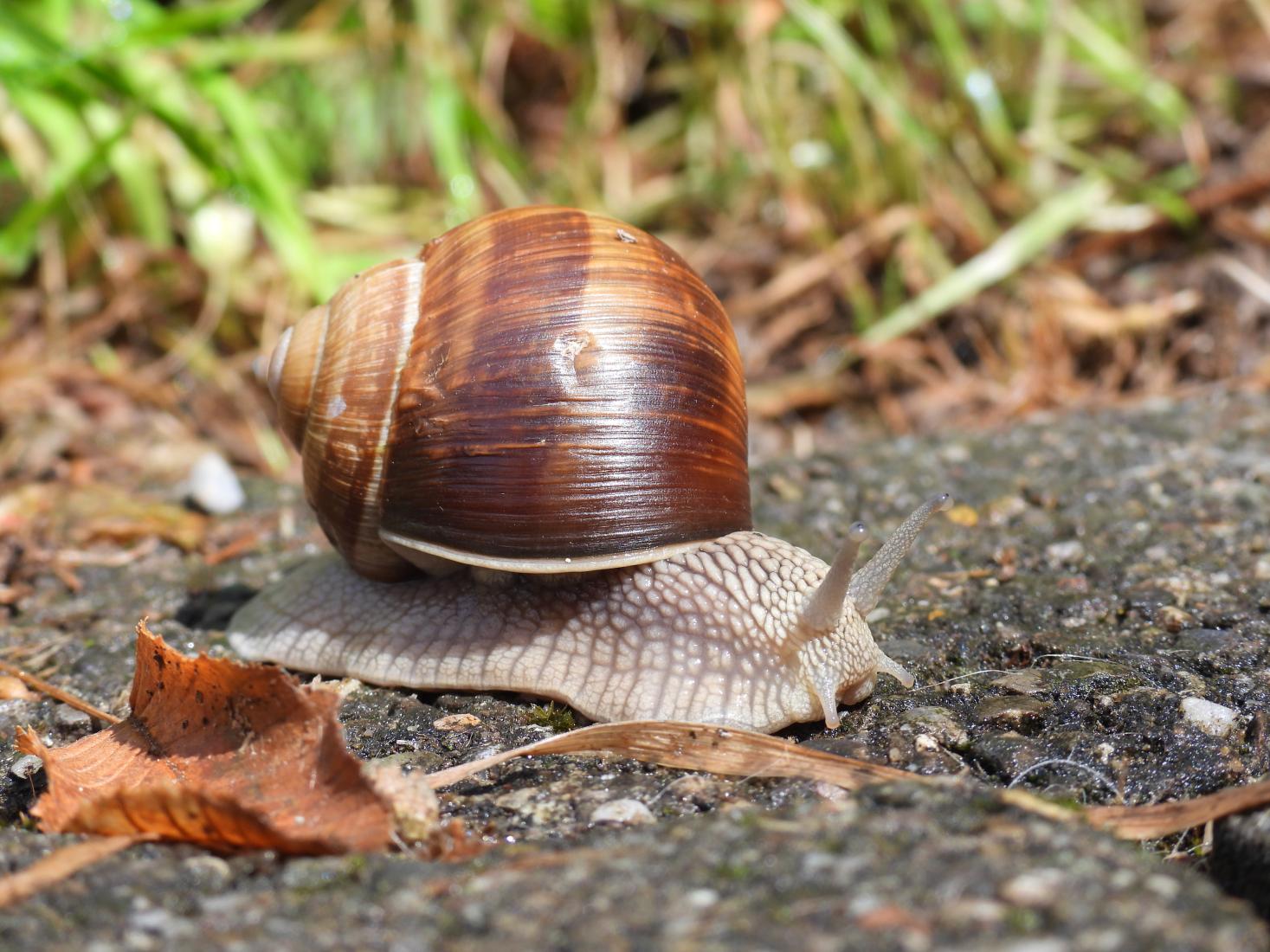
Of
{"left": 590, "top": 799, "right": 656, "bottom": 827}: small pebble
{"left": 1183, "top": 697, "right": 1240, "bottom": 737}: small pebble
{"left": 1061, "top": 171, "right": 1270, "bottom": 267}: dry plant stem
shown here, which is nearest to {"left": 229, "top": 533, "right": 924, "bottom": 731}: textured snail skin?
{"left": 590, "top": 799, "right": 656, "bottom": 827}: small pebble

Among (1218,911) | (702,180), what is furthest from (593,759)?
(702,180)

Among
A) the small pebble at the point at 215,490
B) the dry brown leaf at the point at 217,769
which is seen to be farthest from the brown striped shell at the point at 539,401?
the small pebble at the point at 215,490

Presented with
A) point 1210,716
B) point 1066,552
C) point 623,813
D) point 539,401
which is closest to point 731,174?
point 1066,552

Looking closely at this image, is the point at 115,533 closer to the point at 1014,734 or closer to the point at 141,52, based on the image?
the point at 141,52

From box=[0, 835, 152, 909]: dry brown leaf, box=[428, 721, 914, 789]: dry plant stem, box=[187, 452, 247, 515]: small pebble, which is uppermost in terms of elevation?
box=[187, 452, 247, 515]: small pebble

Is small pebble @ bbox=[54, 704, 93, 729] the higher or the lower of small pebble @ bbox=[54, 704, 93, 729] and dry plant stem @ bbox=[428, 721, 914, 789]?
the lower

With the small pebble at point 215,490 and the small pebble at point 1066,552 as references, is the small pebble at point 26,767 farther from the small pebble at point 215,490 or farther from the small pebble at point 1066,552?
the small pebble at point 1066,552

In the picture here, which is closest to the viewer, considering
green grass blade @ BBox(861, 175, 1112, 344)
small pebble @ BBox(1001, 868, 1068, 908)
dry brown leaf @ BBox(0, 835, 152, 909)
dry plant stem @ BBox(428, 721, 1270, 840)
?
small pebble @ BBox(1001, 868, 1068, 908)

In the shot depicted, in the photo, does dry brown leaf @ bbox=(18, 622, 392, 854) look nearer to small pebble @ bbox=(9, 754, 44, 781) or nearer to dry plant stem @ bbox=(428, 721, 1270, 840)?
small pebble @ bbox=(9, 754, 44, 781)
